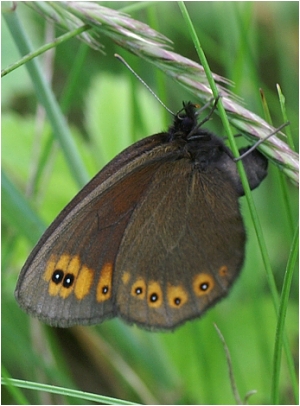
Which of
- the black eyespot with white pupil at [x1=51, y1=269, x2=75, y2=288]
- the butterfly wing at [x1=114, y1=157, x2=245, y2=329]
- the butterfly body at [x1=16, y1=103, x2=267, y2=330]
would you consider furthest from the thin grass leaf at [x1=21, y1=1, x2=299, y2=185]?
the black eyespot with white pupil at [x1=51, y1=269, x2=75, y2=288]

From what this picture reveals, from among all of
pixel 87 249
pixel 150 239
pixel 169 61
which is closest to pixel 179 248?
pixel 150 239

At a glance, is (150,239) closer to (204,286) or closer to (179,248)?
(179,248)

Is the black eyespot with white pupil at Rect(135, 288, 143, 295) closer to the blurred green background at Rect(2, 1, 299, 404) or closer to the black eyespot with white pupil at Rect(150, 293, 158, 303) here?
the black eyespot with white pupil at Rect(150, 293, 158, 303)

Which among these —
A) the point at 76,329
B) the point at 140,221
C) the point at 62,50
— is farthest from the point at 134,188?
the point at 62,50

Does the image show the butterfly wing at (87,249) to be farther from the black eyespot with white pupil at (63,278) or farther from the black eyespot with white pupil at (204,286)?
the black eyespot with white pupil at (204,286)

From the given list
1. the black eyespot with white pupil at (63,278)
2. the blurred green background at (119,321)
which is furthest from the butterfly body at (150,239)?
the blurred green background at (119,321)
